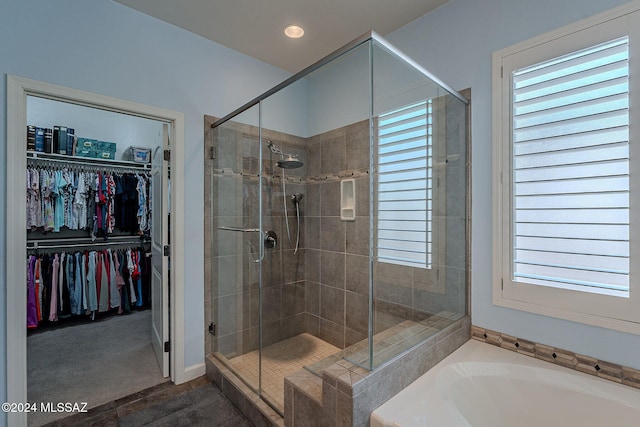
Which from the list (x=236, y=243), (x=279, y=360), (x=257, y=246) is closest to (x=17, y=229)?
(x=236, y=243)

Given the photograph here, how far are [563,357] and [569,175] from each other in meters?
0.94

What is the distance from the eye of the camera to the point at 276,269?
220 centimetres

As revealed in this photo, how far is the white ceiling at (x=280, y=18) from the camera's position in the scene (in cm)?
195

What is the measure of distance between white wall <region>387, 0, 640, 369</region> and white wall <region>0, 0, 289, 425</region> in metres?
1.52

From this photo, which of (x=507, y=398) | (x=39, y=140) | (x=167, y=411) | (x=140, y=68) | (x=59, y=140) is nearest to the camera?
(x=507, y=398)

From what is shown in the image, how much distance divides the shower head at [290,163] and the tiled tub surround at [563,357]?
1616 millimetres

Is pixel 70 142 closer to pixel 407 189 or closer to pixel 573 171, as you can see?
pixel 407 189

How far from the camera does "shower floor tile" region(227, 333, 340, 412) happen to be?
6.43 ft

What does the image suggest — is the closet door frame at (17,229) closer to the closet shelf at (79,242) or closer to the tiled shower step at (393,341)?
the tiled shower step at (393,341)

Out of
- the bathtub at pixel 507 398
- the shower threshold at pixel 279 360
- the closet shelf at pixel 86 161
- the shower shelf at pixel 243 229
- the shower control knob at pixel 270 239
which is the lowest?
the shower threshold at pixel 279 360

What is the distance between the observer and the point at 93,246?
3816mm

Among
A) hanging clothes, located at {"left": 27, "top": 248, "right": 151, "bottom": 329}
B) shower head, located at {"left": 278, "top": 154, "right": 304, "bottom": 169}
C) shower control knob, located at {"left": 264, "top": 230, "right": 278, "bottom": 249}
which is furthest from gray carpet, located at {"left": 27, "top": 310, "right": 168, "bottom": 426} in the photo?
shower head, located at {"left": 278, "top": 154, "right": 304, "bottom": 169}

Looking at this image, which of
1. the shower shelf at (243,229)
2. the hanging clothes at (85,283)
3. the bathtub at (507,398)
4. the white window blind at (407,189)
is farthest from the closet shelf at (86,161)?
the bathtub at (507,398)

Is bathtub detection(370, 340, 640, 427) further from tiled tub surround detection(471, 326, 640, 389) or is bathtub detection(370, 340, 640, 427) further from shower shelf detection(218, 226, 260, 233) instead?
shower shelf detection(218, 226, 260, 233)
